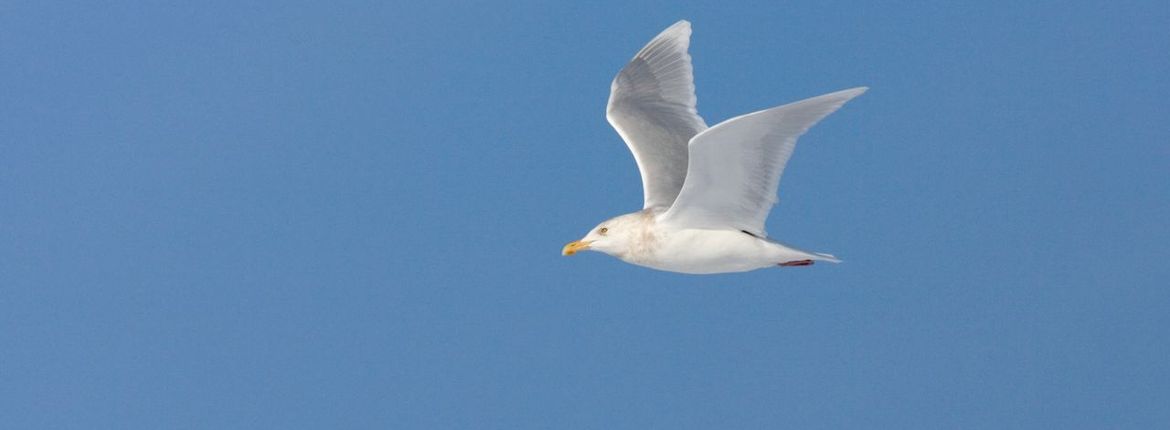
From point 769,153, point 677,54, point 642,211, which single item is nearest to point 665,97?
point 677,54

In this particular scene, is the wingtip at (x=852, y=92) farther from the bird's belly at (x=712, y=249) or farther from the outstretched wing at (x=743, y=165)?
the bird's belly at (x=712, y=249)

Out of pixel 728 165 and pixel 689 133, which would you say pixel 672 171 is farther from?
pixel 728 165

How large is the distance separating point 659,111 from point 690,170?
6.31 feet

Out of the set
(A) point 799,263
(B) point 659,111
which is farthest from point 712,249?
(B) point 659,111

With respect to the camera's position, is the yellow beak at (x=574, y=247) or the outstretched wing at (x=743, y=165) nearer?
the outstretched wing at (x=743, y=165)

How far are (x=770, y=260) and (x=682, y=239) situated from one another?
549 mm

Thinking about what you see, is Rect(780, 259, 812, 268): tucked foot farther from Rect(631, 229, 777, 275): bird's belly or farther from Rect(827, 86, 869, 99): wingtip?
Rect(827, 86, 869, 99): wingtip

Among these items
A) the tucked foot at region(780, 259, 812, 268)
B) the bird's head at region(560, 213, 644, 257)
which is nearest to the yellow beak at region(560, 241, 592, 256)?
the bird's head at region(560, 213, 644, 257)

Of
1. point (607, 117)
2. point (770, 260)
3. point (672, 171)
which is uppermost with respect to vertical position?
point (607, 117)

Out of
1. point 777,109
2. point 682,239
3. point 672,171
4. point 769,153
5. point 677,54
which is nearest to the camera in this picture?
point 777,109

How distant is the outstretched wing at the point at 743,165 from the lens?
320 inches

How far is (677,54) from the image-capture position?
10820 mm

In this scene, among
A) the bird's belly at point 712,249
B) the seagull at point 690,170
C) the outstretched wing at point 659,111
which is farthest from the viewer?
the outstretched wing at point 659,111

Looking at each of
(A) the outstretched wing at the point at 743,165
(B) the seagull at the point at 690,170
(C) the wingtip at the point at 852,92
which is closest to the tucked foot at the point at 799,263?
(B) the seagull at the point at 690,170
